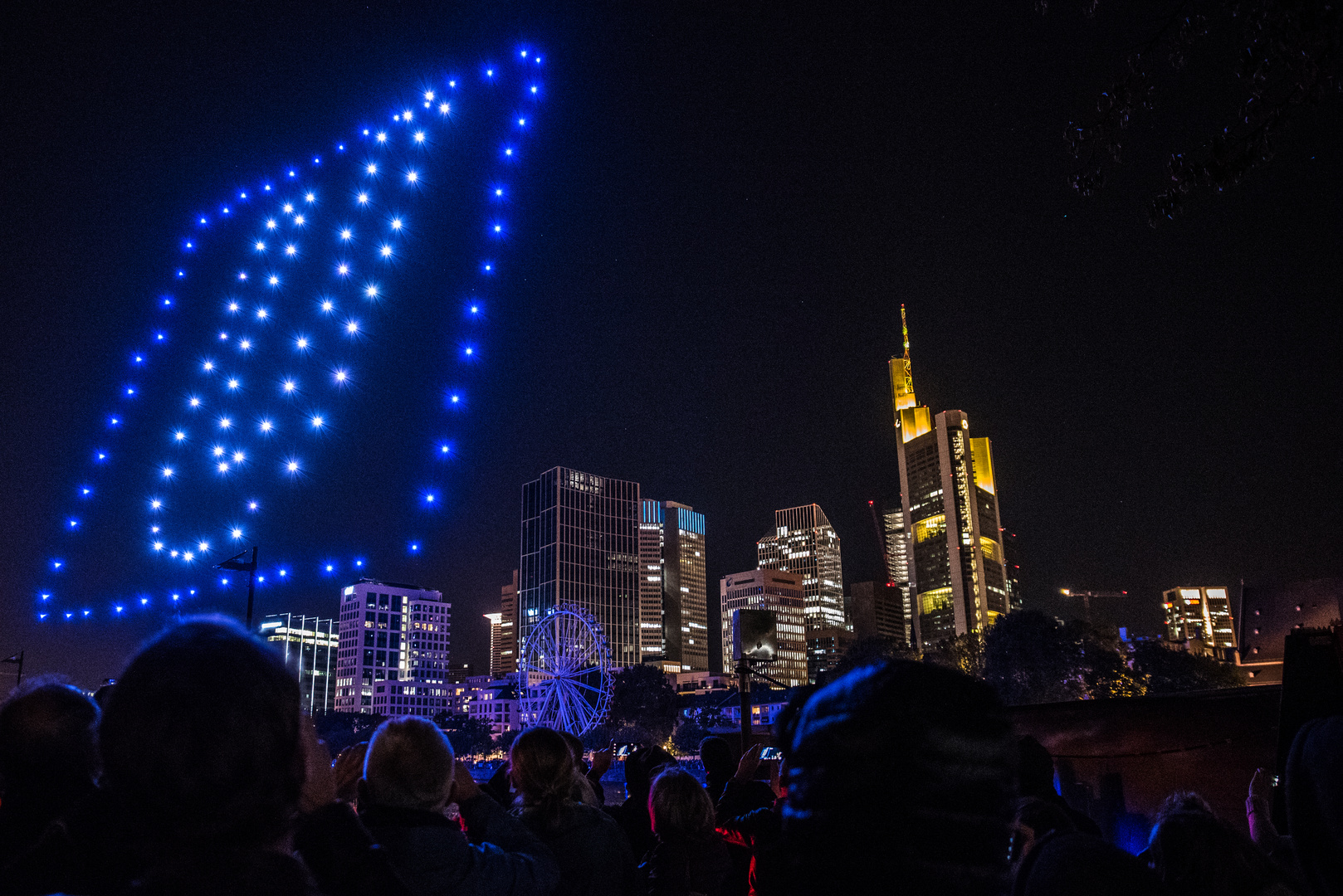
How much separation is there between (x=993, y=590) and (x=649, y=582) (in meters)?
72.4

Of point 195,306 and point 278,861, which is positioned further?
point 195,306

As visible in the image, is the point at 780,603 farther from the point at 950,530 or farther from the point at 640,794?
the point at 640,794

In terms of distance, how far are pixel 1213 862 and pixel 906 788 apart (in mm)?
2349

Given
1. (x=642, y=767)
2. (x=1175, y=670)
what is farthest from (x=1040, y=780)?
(x=1175, y=670)

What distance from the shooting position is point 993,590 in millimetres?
139375

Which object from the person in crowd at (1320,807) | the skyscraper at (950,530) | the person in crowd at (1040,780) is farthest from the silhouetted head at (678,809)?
the skyscraper at (950,530)

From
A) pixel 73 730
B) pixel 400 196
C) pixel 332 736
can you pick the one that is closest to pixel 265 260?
pixel 400 196

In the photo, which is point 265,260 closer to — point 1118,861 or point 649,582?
point 1118,861

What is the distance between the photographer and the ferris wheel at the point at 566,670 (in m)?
46.5

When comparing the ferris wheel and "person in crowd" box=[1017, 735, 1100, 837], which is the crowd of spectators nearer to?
"person in crowd" box=[1017, 735, 1100, 837]

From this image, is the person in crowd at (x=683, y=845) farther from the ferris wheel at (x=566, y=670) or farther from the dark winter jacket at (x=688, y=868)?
the ferris wheel at (x=566, y=670)

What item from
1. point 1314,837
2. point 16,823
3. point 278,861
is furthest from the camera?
point 16,823

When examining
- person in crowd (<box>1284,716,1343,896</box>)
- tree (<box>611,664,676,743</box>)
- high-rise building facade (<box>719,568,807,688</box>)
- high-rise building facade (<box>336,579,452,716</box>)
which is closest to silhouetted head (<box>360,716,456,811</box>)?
person in crowd (<box>1284,716,1343,896</box>)

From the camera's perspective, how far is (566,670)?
46688 mm
